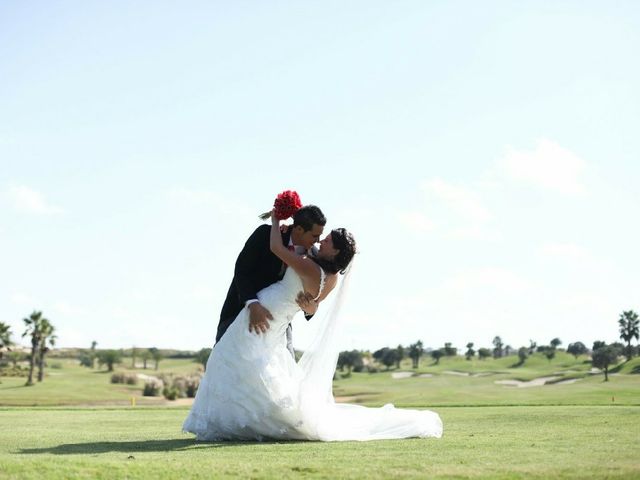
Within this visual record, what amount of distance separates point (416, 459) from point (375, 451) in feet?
2.88

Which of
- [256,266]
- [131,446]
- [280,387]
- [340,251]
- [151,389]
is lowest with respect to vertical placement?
[151,389]

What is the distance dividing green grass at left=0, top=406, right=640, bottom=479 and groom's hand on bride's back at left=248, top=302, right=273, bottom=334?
1455 millimetres

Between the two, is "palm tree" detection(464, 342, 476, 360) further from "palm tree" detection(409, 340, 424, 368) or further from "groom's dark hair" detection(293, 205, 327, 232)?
"groom's dark hair" detection(293, 205, 327, 232)

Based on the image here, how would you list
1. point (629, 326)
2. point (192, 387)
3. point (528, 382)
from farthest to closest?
point (629, 326), point (528, 382), point (192, 387)

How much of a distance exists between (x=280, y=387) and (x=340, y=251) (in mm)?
1822

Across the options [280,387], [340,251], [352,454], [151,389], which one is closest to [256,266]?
[340,251]

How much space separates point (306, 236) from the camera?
9.66 metres

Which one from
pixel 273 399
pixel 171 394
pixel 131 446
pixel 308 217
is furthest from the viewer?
pixel 171 394

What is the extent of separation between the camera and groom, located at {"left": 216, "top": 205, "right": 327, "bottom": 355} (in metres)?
9.53

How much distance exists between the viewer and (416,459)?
21.6 feet

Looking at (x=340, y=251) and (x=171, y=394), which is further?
(x=171, y=394)

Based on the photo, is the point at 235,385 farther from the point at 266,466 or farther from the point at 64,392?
the point at 64,392

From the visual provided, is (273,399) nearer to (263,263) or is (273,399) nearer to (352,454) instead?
(263,263)

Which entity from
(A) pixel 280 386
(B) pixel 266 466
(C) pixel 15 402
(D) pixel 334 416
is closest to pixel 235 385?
(A) pixel 280 386
